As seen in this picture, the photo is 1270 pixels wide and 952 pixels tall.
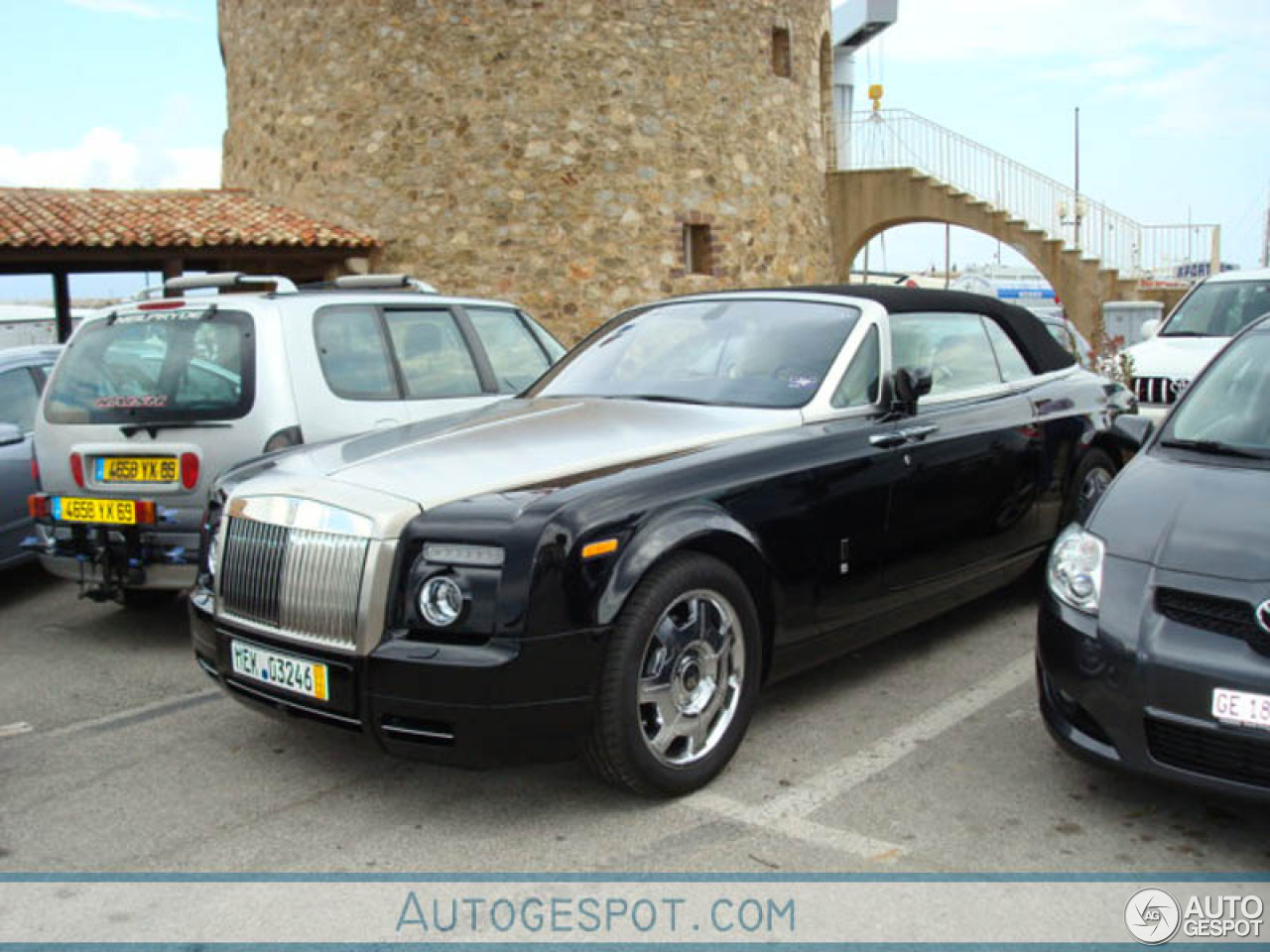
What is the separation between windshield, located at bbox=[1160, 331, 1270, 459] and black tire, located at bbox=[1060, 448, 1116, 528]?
1278 mm

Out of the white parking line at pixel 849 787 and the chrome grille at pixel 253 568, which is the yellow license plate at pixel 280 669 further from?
the white parking line at pixel 849 787

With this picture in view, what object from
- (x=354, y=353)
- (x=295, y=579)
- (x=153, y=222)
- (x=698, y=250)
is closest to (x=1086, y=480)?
(x=354, y=353)

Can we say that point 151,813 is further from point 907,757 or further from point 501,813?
point 907,757

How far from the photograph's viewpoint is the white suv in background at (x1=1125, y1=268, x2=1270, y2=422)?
9.52m

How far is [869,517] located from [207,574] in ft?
8.09

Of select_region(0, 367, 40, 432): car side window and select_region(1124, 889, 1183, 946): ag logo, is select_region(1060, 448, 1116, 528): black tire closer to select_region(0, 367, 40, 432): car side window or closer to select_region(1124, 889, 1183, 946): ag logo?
select_region(1124, 889, 1183, 946): ag logo

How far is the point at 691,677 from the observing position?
3.77 meters

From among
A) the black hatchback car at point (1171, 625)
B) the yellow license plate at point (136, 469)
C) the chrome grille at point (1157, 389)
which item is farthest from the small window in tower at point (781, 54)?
the black hatchback car at point (1171, 625)

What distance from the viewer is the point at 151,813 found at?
3768 millimetres

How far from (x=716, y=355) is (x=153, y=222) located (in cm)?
1615

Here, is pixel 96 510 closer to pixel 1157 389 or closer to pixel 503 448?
pixel 503 448

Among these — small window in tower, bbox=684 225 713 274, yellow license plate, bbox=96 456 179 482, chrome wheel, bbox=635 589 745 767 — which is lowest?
chrome wheel, bbox=635 589 745 767

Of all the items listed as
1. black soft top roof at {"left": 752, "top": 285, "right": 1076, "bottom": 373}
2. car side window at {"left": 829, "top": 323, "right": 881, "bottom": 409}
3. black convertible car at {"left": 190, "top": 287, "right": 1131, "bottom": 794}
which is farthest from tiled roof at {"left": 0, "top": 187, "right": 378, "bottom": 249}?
car side window at {"left": 829, "top": 323, "right": 881, "bottom": 409}

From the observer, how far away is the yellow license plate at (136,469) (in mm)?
5633
